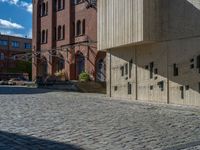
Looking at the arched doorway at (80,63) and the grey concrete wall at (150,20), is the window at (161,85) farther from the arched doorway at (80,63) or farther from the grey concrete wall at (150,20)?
the arched doorway at (80,63)

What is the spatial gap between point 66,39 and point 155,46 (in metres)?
23.4

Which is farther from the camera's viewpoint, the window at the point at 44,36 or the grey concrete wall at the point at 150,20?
the window at the point at 44,36

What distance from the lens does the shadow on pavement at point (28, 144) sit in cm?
844

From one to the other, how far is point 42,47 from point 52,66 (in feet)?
11.3

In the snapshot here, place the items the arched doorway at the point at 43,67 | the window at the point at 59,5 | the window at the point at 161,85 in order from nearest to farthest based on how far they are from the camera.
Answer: the window at the point at 161,85 < the window at the point at 59,5 < the arched doorway at the point at 43,67

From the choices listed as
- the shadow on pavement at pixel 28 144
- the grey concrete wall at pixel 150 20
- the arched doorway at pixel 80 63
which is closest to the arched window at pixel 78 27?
the arched doorway at pixel 80 63

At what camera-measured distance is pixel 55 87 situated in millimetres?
37344

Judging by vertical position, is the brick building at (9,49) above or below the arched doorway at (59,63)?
above

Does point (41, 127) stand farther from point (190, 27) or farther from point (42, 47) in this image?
point (42, 47)

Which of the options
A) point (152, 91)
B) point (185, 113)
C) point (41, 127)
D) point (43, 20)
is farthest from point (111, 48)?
point (43, 20)

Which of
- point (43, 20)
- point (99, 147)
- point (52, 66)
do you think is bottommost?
point (99, 147)

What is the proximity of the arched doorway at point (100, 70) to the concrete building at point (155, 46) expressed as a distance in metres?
13.5

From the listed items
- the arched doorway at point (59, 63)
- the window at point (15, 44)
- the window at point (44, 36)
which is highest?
the window at point (15, 44)

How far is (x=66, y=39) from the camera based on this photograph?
43.4 meters
